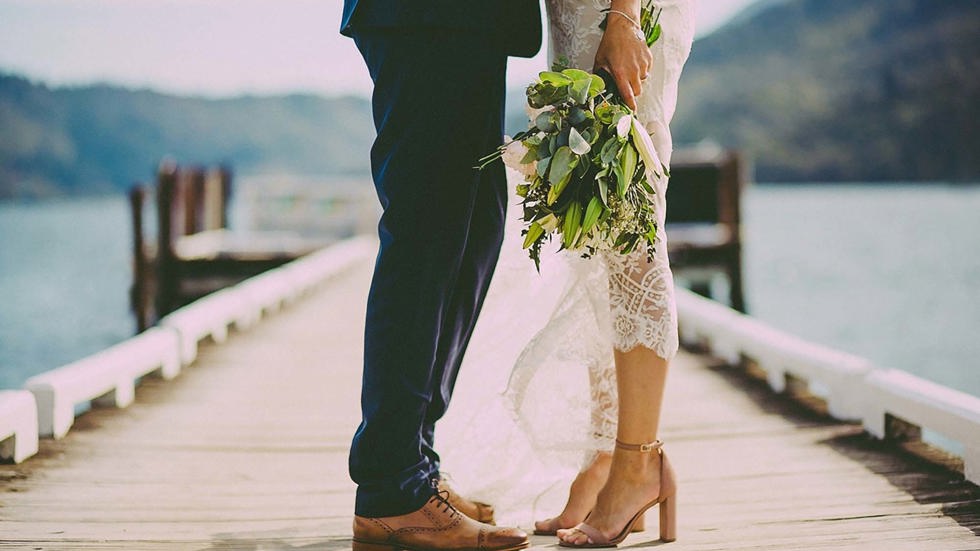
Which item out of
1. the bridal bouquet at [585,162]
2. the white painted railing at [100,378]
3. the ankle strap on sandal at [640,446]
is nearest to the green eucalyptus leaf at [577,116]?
the bridal bouquet at [585,162]

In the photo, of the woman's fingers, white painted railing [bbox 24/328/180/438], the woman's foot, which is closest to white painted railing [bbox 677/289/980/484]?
the woman's foot

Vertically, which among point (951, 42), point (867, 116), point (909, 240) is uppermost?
point (951, 42)

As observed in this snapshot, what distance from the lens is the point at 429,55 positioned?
6.01 feet

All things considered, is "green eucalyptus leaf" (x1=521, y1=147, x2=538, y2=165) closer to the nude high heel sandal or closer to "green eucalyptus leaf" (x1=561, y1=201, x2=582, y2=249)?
"green eucalyptus leaf" (x1=561, y1=201, x2=582, y2=249)

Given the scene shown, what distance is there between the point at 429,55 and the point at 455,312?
533 mm

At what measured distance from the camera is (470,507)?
2.18 metres

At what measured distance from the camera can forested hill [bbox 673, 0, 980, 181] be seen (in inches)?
3098

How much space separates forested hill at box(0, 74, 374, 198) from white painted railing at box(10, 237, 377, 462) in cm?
9150

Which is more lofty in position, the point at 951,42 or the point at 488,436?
the point at 951,42

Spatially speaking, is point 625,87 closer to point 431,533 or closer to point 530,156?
point 530,156

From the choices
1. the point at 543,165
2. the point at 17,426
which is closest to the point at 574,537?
the point at 543,165

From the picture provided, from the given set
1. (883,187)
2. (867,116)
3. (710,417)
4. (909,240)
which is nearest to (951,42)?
(867,116)

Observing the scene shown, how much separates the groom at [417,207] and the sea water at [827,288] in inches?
477

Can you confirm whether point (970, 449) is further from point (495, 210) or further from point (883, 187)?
point (883, 187)
